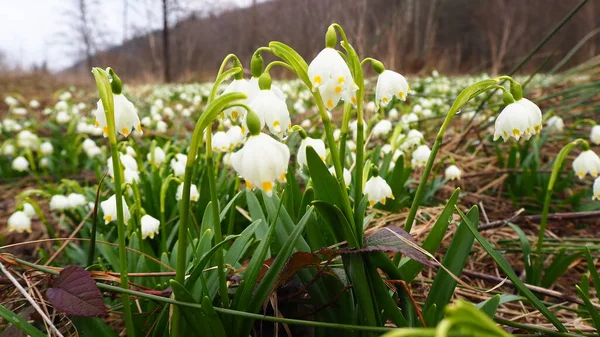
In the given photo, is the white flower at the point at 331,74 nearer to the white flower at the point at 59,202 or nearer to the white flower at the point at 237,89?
the white flower at the point at 237,89

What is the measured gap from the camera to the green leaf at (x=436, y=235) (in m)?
0.91

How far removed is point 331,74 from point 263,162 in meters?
0.23

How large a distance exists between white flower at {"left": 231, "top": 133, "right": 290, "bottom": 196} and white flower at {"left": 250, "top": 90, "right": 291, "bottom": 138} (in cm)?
10

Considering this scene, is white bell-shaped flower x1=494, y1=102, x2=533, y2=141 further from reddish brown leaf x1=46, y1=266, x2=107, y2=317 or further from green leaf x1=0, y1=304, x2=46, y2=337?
green leaf x1=0, y1=304, x2=46, y2=337

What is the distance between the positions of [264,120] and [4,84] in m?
12.5

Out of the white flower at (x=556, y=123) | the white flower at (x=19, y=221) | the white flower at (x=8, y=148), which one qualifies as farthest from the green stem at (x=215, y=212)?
the white flower at (x=8, y=148)

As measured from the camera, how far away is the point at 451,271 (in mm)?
924

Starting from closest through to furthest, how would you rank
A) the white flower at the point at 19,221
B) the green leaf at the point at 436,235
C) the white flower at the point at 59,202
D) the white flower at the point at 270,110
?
Result: the white flower at the point at 270,110 < the green leaf at the point at 436,235 < the white flower at the point at 19,221 < the white flower at the point at 59,202

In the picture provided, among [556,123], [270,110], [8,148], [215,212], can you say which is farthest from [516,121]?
[8,148]

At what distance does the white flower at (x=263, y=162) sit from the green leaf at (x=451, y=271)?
0.45 m

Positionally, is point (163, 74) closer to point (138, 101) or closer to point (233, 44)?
point (233, 44)

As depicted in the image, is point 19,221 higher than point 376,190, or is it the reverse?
point 376,190

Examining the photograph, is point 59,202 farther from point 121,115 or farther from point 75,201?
point 121,115

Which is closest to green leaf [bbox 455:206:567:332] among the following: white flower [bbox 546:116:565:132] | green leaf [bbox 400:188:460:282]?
green leaf [bbox 400:188:460:282]
